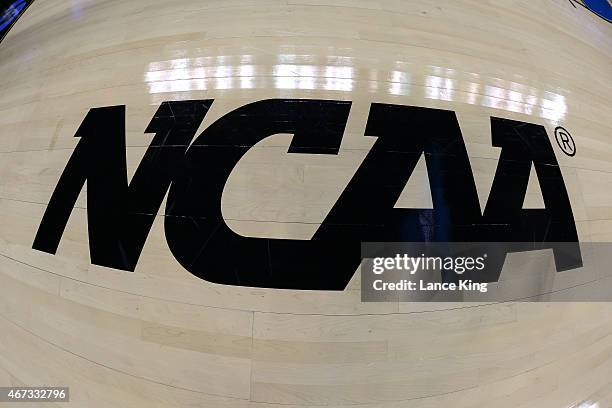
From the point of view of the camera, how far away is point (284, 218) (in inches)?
42.0

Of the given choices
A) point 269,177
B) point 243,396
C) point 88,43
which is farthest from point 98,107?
point 243,396

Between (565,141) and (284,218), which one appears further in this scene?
(565,141)

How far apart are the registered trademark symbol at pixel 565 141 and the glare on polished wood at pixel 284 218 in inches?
1.6

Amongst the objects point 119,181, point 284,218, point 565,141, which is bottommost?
point 284,218

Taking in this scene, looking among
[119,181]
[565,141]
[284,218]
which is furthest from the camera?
[565,141]

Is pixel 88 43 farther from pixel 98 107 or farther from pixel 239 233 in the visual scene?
pixel 239 233

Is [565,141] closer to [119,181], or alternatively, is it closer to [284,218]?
[284,218]

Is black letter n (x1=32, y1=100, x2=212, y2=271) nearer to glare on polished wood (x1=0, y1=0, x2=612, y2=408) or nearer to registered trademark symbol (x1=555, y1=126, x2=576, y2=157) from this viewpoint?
glare on polished wood (x1=0, y1=0, x2=612, y2=408)

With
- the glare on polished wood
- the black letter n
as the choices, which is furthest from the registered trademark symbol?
the black letter n

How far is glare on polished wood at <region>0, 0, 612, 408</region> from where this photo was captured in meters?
1.08

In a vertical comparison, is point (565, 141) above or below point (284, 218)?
above

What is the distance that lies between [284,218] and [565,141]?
128cm

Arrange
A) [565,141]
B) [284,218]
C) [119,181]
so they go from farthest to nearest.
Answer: [565,141]
[119,181]
[284,218]

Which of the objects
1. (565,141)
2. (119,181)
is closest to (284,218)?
(119,181)
